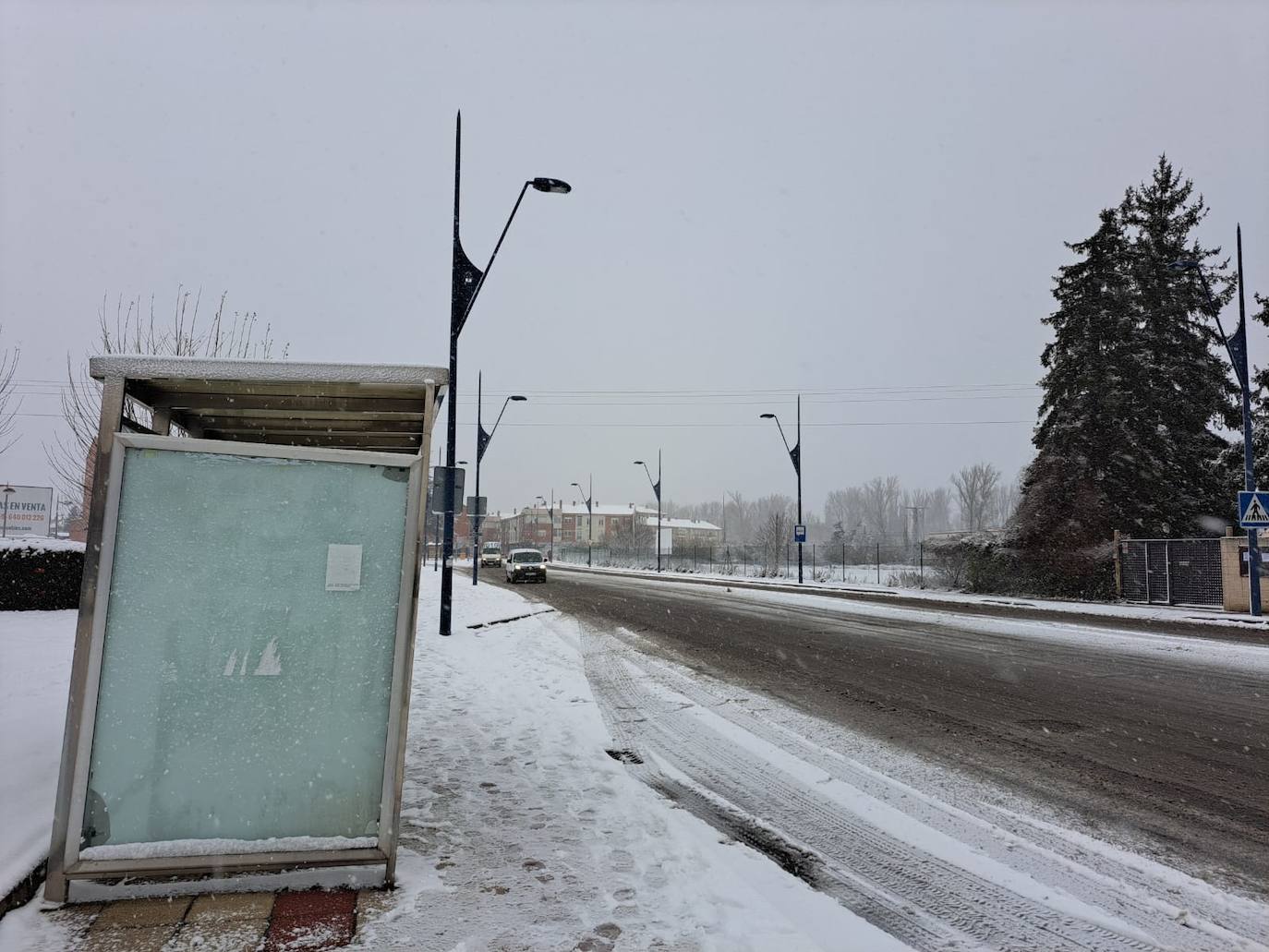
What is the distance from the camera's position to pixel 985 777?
5.27 meters

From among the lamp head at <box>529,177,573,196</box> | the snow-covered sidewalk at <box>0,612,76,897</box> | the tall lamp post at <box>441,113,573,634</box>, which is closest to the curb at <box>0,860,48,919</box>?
the snow-covered sidewalk at <box>0,612,76,897</box>

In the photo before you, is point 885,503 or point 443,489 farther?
point 885,503

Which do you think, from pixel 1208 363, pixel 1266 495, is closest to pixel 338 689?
pixel 1266 495

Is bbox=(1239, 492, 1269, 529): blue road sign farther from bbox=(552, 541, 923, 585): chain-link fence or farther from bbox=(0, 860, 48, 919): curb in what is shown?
bbox=(552, 541, 923, 585): chain-link fence

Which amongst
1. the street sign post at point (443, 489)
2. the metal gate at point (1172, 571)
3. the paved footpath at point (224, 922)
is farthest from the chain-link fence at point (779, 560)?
the paved footpath at point (224, 922)

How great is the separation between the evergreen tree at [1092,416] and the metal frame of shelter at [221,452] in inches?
1165

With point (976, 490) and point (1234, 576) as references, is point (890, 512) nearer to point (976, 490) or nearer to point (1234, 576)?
point (976, 490)

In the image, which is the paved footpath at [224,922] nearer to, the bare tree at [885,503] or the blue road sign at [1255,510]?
the blue road sign at [1255,510]

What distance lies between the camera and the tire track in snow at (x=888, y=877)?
3092 millimetres

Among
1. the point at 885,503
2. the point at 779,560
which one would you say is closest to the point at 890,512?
the point at 885,503

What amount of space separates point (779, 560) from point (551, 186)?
156 ft

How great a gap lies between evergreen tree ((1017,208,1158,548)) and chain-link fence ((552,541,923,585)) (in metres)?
15.5

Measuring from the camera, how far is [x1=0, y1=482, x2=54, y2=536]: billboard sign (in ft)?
104

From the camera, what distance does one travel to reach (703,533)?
451 ft
